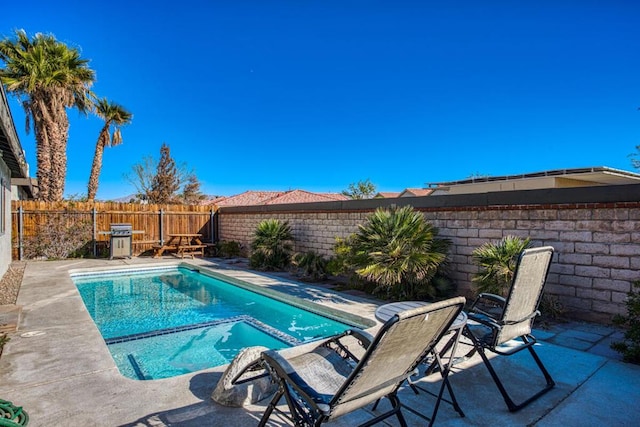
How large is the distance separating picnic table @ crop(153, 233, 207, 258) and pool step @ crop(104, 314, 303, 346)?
27.1 feet

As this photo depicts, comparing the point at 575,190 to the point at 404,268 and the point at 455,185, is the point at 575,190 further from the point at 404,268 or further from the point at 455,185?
the point at 455,185

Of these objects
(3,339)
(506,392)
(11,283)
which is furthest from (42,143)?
Result: (506,392)

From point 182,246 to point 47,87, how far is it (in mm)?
7966

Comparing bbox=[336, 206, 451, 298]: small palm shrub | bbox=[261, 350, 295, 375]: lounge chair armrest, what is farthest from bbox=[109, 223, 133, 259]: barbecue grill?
bbox=[261, 350, 295, 375]: lounge chair armrest

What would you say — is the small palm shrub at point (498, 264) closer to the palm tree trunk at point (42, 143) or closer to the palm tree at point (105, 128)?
the palm tree trunk at point (42, 143)

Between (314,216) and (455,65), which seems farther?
(455,65)

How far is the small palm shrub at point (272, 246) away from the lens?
1052 cm

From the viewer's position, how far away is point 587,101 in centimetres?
1778

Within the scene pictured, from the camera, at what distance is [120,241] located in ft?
42.8

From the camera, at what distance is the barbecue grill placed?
12945 millimetres

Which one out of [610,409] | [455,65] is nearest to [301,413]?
[610,409]

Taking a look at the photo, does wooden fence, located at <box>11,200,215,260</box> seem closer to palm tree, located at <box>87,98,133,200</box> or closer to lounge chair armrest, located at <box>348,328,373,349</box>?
palm tree, located at <box>87,98,133,200</box>

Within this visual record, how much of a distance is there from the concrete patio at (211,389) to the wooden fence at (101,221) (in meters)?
10.2

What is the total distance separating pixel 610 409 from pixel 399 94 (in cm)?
2018
